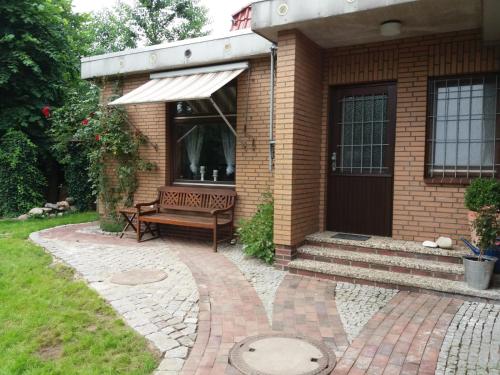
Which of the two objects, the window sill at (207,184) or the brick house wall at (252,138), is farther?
the window sill at (207,184)

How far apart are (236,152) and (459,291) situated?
4.48 metres

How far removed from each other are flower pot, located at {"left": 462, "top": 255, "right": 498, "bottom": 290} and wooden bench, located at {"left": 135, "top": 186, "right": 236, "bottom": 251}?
386 cm

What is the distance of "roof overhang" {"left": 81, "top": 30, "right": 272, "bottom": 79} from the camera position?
7223 millimetres

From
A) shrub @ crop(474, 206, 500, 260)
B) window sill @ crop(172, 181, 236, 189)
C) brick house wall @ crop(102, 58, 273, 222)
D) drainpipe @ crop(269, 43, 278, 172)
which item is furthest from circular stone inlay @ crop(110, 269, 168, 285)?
shrub @ crop(474, 206, 500, 260)

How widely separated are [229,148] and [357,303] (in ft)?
14.4

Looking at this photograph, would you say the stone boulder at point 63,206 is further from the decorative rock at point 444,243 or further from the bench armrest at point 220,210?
the decorative rock at point 444,243

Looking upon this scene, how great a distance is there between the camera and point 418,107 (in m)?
6.05

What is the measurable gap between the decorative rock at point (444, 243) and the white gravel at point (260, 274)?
2190mm

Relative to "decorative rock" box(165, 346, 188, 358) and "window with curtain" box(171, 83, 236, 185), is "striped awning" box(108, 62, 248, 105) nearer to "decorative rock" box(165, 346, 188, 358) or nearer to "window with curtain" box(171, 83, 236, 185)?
"window with curtain" box(171, 83, 236, 185)

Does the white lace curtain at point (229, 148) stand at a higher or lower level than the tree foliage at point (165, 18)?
lower

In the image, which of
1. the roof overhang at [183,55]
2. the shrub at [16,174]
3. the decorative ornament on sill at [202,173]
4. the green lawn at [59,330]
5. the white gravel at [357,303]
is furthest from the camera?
the shrub at [16,174]

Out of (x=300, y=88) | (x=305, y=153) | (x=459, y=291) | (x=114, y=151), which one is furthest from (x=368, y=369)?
(x=114, y=151)

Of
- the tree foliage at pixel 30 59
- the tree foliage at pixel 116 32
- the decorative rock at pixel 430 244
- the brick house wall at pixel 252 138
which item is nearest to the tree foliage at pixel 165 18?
the tree foliage at pixel 116 32

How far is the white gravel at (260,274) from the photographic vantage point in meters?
4.87
